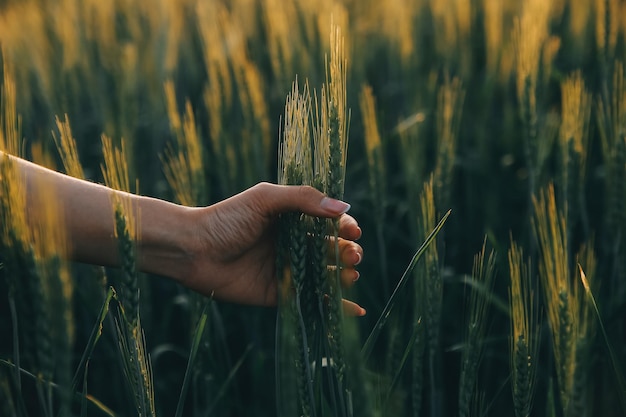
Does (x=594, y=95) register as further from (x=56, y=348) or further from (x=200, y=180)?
(x=56, y=348)

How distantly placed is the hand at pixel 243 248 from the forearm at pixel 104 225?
0.03 m

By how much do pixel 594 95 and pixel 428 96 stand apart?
0.54 meters

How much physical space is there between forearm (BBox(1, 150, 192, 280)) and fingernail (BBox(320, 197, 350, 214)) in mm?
332

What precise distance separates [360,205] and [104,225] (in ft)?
2.92

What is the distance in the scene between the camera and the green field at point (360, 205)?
972 millimetres

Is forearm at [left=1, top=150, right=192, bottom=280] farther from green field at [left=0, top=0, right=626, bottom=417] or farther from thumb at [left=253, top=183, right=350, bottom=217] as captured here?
thumb at [left=253, top=183, right=350, bottom=217]

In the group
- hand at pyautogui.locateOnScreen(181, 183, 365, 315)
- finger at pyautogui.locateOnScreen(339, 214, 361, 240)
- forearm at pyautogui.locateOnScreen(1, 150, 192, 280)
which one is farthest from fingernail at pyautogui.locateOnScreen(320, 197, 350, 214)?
forearm at pyautogui.locateOnScreen(1, 150, 192, 280)

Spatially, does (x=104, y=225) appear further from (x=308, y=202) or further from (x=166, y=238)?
(x=308, y=202)

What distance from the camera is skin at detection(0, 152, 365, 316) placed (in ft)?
3.90

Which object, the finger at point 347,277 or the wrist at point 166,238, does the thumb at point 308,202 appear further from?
the wrist at point 166,238

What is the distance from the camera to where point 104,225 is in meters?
1.22

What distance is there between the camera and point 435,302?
3.66ft

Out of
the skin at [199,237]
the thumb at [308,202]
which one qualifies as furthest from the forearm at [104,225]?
the thumb at [308,202]

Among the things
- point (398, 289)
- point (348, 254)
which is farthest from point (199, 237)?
point (398, 289)
